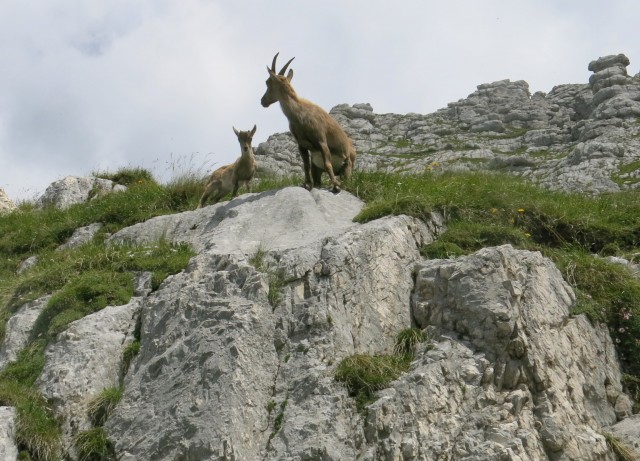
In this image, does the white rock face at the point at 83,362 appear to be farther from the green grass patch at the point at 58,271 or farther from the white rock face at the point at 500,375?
the white rock face at the point at 500,375

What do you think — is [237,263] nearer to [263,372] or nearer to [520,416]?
[263,372]

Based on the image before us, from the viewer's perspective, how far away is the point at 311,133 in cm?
1391

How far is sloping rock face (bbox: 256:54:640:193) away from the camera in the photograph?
1393 inches

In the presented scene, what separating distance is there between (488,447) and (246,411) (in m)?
2.58

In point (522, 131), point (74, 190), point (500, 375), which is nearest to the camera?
point (500, 375)

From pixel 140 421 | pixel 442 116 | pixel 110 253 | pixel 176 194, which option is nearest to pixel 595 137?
pixel 442 116

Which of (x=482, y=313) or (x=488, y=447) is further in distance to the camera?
(x=482, y=313)

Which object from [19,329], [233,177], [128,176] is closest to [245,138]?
[233,177]

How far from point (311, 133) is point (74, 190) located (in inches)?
327

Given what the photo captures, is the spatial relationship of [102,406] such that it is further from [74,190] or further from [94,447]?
[74,190]

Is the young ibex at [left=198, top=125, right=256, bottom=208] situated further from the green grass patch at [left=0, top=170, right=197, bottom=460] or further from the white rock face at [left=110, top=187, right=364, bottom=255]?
the white rock face at [left=110, top=187, right=364, bottom=255]

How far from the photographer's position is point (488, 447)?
25.7 feet

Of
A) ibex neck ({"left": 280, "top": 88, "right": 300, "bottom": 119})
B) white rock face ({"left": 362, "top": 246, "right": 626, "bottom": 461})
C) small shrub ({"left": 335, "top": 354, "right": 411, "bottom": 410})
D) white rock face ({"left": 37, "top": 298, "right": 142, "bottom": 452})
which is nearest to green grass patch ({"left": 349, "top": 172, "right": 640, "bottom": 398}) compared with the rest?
white rock face ({"left": 362, "top": 246, "right": 626, "bottom": 461})

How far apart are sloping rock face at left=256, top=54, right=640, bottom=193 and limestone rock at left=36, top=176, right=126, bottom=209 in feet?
48.3
